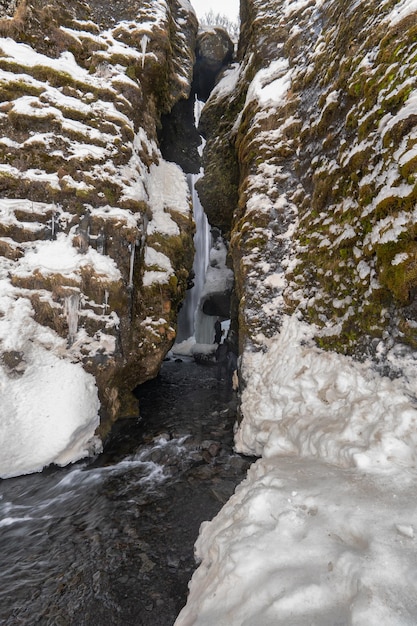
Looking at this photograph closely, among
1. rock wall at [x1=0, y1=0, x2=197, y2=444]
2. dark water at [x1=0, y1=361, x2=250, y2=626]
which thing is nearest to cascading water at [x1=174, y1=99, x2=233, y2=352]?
rock wall at [x1=0, y1=0, x2=197, y2=444]

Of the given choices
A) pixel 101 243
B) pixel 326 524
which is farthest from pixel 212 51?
pixel 326 524

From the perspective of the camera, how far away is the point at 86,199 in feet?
29.8

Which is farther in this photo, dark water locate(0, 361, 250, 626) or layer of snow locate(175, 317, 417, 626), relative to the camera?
dark water locate(0, 361, 250, 626)

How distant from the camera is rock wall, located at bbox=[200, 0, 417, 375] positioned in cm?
A: 482

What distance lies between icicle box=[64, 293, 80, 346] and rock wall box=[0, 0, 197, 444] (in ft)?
0.09

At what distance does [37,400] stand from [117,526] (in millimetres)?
3627

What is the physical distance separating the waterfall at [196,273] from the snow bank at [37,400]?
21140mm

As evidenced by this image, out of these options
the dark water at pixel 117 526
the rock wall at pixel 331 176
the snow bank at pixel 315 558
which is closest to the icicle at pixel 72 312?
the dark water at pixel 117 526

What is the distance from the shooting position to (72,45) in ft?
33.5

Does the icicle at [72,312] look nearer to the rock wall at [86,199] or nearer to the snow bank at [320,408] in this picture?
the rock wall at [86,199]

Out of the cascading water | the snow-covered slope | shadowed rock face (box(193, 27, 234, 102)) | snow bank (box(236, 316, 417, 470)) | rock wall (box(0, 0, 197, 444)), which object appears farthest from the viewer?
the cascading water

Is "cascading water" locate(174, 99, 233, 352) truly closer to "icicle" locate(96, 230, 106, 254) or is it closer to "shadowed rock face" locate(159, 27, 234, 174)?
"shadowed rock face" locate(159, 27, 234, 174)

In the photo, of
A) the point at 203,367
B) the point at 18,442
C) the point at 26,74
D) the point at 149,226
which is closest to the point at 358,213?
the point at 149,226

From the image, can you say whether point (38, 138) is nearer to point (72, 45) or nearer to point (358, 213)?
point (72, 45)
